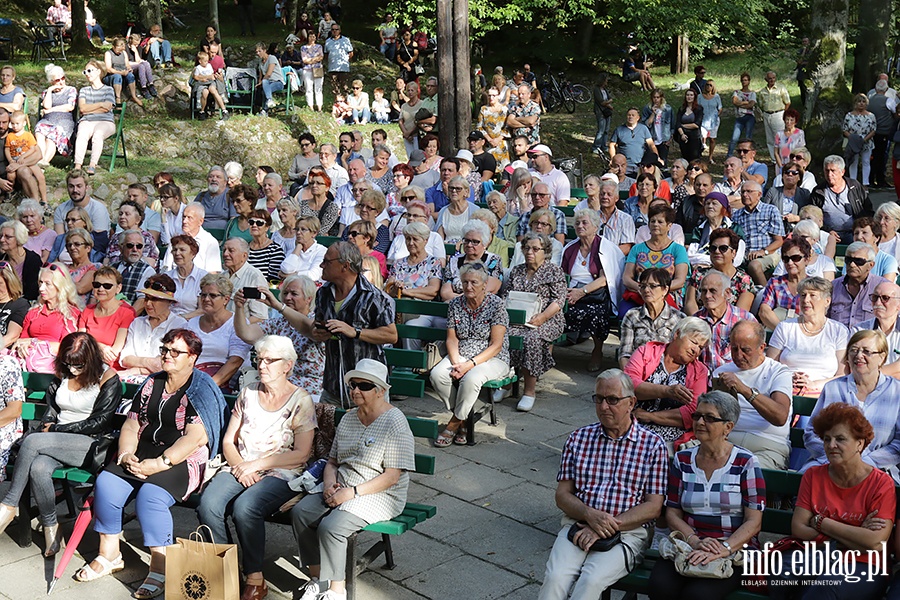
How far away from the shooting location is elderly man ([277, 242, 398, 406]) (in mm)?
6477

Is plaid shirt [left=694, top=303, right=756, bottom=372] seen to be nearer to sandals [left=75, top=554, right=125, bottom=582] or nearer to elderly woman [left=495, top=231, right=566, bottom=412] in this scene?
elderly woman [left=495, top=231, right=566, bottom=412]

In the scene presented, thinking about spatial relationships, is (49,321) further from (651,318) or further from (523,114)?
(523,114)

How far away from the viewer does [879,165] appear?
687 inches

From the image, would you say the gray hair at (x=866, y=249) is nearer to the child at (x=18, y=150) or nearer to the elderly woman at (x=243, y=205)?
the elderly woman at (x=243, y=205)

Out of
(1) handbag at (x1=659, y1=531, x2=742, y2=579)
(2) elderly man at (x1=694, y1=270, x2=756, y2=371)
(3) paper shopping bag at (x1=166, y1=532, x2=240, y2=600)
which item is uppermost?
(2) elderly man at (x1=694, y1=270, x2=756, y2=371)

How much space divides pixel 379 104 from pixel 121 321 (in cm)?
1464

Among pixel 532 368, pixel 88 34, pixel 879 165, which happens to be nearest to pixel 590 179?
pixel 532 368

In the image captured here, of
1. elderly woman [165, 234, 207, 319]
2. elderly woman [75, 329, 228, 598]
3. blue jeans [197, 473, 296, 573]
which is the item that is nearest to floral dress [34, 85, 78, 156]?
elderly woman [165, 234, 207, 319]

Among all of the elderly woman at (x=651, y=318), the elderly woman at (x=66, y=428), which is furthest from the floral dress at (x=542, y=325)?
the elderly woman at (x=66, y=428)

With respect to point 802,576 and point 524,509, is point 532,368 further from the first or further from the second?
point 802,576

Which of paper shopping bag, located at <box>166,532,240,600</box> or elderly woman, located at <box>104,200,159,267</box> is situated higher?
elderly woman, located at <box>104,200,159,267</box>

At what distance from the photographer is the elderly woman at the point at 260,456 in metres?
5.56

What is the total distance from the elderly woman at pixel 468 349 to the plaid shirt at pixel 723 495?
8.87 feet

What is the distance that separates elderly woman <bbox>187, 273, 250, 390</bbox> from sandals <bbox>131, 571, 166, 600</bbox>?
1.75 meters
